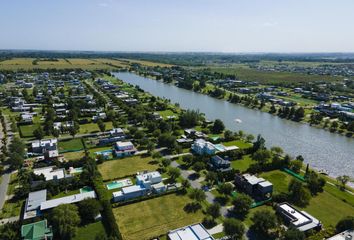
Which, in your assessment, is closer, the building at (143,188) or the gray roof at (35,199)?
the gray roof at (35,199)

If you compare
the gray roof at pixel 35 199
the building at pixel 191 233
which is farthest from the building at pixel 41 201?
the building at pixel 191 233

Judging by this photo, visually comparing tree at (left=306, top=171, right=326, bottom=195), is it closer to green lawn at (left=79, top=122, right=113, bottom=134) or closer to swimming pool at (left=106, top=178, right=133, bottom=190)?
swimming pool at (left=106, top=178, right=133, bottom=190)

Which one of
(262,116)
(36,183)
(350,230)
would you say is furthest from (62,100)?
(350,230)

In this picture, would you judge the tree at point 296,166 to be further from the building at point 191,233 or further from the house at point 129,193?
the house at point 129,193

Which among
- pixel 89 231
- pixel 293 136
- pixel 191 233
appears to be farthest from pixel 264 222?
pixel 293 136

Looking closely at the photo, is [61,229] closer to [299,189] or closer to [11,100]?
[299,189]

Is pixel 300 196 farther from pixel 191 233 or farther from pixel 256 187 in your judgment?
pixel 191 233
